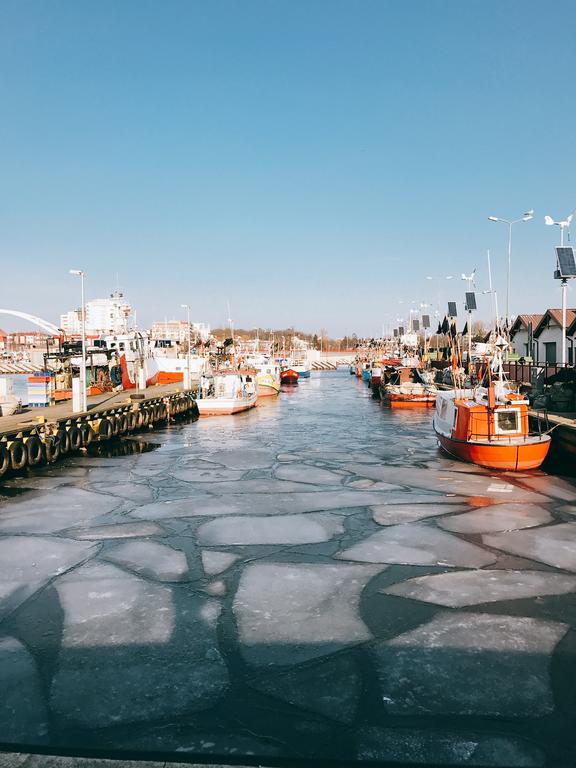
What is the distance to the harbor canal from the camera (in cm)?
574

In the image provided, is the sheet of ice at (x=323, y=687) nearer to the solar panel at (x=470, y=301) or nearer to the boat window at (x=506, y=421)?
the boat window at (x=506, y=421)

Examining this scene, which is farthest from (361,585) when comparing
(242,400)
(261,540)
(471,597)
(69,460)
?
(242,400)

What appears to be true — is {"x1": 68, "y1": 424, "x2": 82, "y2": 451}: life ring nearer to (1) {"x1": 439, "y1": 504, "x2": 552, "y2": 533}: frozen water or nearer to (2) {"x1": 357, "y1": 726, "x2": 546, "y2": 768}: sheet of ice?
(1) {"x1": 439, "y1": 504, "x2": 552, "y2": 533}: frozen water

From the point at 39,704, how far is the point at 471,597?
238 inches

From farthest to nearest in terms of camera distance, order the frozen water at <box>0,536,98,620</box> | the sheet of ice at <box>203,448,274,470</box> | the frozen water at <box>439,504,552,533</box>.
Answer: the sheet of ice at <box>203,448,274,470</box> → the frozen water at <box>439,504,552,533</box> → the frozen water at <box>0,536,98,620</box>

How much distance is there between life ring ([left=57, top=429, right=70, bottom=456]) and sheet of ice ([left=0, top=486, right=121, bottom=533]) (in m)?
6.57

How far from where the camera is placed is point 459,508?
14844 millimetres

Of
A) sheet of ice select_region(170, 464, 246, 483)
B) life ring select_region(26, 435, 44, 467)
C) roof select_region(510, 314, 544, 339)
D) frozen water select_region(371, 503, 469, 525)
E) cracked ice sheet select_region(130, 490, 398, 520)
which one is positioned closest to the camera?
frozen water select_region(371, 503, 469, 525)

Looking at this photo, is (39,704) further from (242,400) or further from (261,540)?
(242,400)

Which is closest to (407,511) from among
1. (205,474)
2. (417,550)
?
(417,550)

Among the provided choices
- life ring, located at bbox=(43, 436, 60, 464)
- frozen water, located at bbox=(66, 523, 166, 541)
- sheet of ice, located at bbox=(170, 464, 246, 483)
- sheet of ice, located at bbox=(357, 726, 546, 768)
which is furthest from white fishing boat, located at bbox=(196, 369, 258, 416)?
sheet of ice, located at bbox=(357, 726, 546, 768)

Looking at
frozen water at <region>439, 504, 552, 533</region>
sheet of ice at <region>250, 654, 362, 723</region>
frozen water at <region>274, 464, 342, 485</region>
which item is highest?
sheet of ice at <region>250, 654, 362, 723</region>

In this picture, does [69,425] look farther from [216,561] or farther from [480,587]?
[480,587]

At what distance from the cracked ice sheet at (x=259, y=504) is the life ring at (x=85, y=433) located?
11372mm
